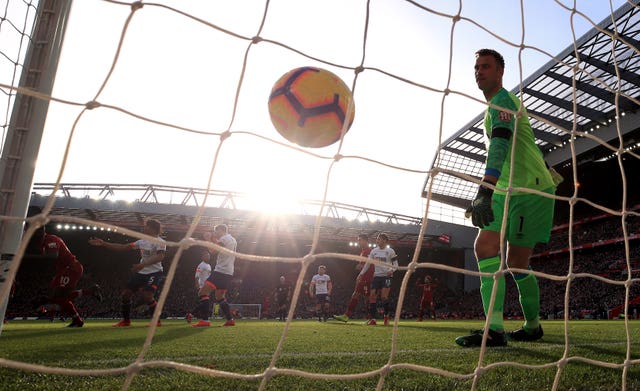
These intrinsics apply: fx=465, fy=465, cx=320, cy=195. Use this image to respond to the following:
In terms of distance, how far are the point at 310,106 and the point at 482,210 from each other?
1.11 metres

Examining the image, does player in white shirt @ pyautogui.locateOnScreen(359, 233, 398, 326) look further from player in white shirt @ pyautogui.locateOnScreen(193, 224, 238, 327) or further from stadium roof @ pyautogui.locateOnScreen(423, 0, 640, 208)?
stadium roof @ pyautogui.locateOnScreen(423, 0, 640, 208)

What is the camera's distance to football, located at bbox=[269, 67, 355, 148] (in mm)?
2410

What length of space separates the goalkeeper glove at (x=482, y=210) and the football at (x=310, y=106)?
86 centimetres

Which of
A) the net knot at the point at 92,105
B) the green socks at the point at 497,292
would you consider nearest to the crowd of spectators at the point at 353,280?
the green socks at the point at 497,292

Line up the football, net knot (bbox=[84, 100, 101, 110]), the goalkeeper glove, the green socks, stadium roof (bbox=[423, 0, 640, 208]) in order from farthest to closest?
stadium roof (bbox=[423, 0, 640, 208]) < the green socks < the goalkeeper glove < the football < net knot (bbox=[84, 100, 101, 110])

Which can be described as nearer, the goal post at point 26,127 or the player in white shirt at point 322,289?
the goal post at point 26,127

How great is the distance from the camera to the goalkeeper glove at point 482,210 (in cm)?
257

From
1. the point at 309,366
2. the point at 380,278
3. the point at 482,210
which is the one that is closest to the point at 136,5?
the point at 309,366

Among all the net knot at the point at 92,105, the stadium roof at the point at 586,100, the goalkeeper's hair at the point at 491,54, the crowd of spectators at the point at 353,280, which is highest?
the stadium roof at the point at 586,100

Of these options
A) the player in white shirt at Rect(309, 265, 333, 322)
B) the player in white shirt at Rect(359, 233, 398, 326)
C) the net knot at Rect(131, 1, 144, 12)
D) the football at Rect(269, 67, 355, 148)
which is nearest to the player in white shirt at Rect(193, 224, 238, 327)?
the player in white shirt at Rect(359, 233, 398, 326)

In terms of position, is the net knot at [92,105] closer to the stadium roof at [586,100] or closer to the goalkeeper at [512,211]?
the goalkeeper at [512,211]

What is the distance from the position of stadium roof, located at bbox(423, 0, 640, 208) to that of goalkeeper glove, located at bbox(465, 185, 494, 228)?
39.7 ft

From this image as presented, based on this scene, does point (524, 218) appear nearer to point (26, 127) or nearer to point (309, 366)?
point (309, 366)

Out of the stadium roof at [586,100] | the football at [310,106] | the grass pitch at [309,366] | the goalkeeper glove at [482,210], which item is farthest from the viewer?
the stadium roof at [586,100]
